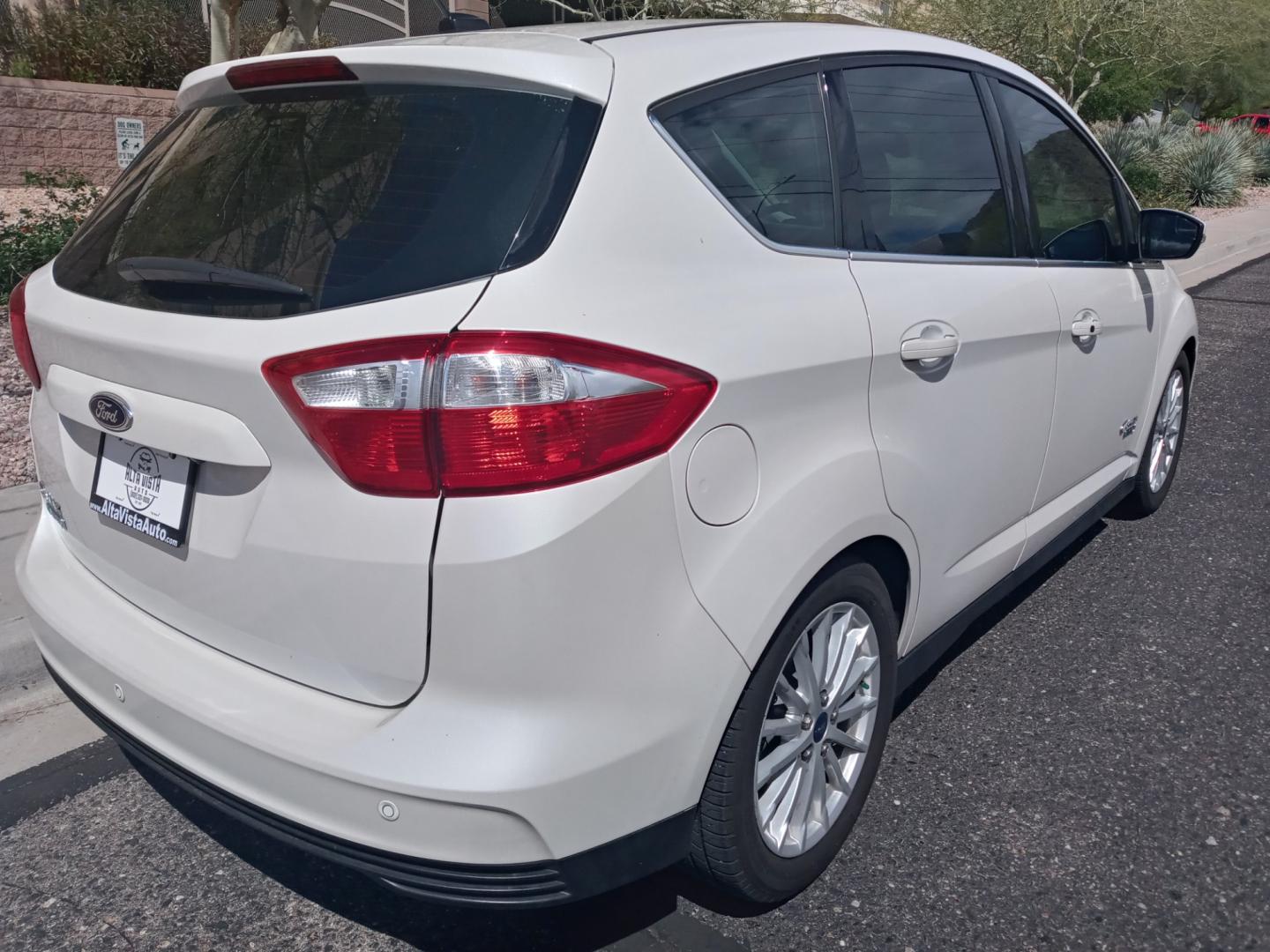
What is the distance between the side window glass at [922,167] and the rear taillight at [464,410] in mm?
1008

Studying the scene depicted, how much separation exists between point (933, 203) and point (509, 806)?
1.91 m

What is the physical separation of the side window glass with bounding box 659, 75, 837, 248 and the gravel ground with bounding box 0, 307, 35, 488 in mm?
3771

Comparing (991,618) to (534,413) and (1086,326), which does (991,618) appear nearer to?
(1086,326)

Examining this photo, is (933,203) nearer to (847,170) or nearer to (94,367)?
(847,170)

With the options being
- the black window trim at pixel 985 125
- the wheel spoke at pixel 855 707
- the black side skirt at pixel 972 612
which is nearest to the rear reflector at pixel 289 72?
the black window trim at pixel 985 125

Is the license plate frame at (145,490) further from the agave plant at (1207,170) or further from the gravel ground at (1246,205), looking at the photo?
the agave plant at (1207,170)

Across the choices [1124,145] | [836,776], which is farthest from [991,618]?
[1124,145]

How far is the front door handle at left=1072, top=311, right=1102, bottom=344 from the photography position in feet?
11.5

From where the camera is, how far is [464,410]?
72.9 inches

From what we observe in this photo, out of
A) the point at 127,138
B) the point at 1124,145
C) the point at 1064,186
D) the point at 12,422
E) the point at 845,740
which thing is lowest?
the point at 12,422

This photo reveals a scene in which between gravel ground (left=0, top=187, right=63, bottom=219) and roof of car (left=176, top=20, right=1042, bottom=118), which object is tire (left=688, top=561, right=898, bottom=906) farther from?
gravel ground (left=0, top=187, right=63, bottom=219)

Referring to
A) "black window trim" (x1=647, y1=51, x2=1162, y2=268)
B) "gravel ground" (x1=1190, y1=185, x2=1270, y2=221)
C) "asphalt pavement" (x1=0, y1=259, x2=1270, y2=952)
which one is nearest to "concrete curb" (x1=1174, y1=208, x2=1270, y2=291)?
"gravel ground" (x1=1190, y1=185, x2=1270, y2=221)

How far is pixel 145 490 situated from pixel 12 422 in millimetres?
3760

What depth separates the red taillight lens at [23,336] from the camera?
259 cm
